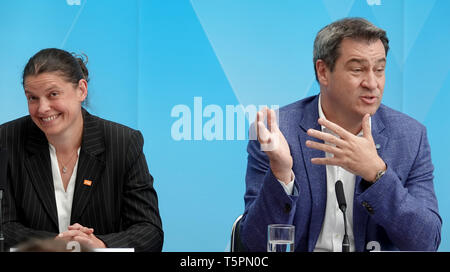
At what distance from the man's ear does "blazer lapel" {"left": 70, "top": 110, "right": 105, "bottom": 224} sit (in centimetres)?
115

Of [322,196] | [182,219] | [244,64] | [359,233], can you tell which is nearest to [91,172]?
[322,196]

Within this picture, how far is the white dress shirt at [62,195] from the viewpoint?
271 centimetres

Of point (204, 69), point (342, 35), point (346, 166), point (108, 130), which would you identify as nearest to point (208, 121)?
point (204, 69)

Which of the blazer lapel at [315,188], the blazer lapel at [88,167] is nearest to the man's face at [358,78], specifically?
the blazer lapel at [315,188]

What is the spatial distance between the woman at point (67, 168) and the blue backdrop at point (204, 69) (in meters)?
1.55

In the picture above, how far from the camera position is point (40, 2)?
4.38 metres

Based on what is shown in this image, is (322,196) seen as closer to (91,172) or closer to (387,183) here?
(387,183)

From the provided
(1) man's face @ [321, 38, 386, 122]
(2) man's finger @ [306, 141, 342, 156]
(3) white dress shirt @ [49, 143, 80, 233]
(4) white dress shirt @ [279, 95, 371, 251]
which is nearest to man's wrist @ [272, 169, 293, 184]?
(2) man's finger @ [306, 141, 342, 156]

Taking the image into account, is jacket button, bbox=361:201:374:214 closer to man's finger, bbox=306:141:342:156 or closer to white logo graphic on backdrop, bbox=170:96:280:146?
man's finger, bbox=306:141:342:156

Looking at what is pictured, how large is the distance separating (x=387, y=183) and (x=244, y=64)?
8.31ft

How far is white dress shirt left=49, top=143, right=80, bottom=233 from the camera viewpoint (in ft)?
8.90

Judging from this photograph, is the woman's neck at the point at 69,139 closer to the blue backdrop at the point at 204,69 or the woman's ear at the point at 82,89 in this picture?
the woman's ear at the point at 82,89

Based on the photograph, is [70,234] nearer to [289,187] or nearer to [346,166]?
[289,187]
